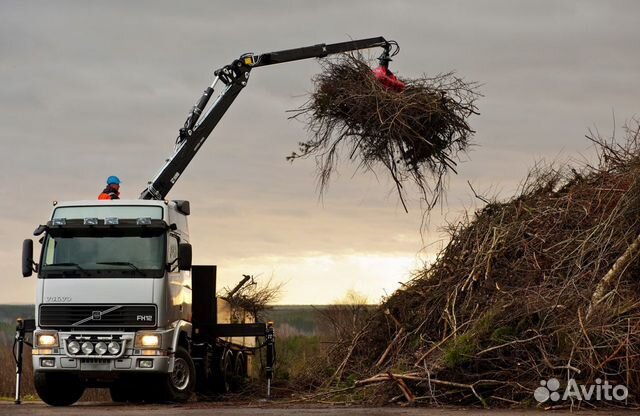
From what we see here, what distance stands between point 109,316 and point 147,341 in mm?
818

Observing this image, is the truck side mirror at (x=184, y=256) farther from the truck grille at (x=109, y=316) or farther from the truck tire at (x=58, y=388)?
the truck tire at (x=58, y=388)

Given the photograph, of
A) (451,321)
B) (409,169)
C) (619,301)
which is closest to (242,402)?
(451,321)

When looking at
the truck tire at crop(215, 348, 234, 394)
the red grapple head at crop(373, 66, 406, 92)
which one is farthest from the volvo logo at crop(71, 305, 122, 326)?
the red grapple head at crop(373, 66, 406, 92)

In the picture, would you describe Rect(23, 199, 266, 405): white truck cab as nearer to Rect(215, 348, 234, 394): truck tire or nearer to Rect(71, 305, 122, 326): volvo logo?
Rect(71, 305, 122, 326): volvo logo

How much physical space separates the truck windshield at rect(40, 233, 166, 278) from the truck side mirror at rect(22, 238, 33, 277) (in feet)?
0.74

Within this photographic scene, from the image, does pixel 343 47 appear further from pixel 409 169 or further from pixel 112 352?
pixel 112 352

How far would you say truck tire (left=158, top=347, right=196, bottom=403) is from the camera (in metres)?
19.0

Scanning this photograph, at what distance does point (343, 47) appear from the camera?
2339 centimetres

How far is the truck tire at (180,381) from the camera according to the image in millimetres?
18969

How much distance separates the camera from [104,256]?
18.7 meters

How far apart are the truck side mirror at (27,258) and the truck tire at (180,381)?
306 cm
